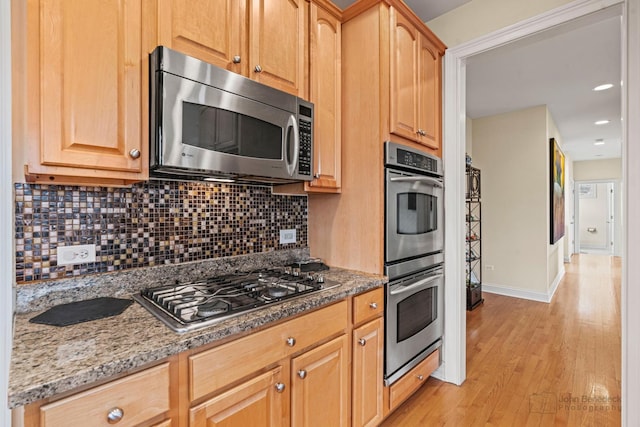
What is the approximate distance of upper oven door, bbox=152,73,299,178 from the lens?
3.82 ft

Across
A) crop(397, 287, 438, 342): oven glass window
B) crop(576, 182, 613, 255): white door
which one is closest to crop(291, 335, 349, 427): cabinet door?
crop(397, 287, 438, 342): oven glass window

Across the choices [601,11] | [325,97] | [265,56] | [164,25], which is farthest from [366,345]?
[601,11]

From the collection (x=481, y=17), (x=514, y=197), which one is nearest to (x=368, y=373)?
(x=481, y=17)

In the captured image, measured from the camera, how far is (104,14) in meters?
1.08

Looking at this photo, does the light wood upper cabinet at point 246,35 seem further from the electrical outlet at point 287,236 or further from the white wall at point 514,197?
the white wall at point 514,197

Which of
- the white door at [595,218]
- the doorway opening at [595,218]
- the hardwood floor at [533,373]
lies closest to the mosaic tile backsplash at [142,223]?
the hardwood floor at [533,373]

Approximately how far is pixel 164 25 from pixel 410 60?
58.1 inches

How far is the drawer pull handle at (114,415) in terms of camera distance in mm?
787

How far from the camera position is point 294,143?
1621mm

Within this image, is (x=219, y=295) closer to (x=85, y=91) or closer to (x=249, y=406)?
(x=249, y=406)

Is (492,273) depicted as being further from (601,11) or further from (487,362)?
(601,11)

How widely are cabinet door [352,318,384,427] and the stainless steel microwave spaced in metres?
0.91

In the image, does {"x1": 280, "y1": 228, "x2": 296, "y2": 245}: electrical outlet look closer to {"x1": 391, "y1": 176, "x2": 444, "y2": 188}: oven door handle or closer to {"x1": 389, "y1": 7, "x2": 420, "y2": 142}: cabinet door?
{"x1": 391, "y1": 176, "x2": 444, "y2": 188}: oven door handle

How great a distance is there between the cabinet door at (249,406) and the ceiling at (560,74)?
97.2 inches
